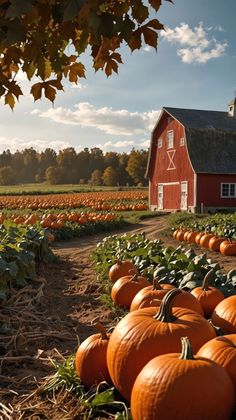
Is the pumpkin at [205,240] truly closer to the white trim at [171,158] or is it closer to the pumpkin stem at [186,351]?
the pumpkin stem at [186,351]

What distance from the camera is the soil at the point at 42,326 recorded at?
3.93 metres

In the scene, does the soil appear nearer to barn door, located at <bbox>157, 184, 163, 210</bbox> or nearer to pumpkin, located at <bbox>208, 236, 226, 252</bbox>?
pumpkin, located at <bbox>208, 236, 226, 252</bbox>

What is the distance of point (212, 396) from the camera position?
99.2 inches

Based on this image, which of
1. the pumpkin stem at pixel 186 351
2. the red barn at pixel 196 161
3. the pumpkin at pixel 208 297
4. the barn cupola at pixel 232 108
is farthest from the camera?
the barn cupola at pixel 232 108

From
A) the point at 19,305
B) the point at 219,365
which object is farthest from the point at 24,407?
the point at 19,305

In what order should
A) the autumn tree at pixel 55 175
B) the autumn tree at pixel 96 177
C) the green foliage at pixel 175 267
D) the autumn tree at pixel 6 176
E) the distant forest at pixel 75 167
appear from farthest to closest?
the autumn tree at pixel 6 176
the autumn tree at pixel 55 175
the autumn tree at pixel 96 177
the distant forest at pixel 75 167
the green foliage at pixel 175 267

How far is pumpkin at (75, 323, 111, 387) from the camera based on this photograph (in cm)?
345

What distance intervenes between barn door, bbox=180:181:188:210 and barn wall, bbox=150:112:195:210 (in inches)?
13.3

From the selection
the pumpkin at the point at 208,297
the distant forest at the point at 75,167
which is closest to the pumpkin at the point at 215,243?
Answer: the pumpkin at the point at 208,297

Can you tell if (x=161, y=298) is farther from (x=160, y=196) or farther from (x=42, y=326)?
(x=160, y=196)

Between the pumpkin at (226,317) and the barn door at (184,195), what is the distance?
78.1ft

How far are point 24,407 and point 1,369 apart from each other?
1097mm

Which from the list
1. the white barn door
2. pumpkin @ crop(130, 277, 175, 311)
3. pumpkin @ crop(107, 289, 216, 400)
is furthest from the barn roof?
pumpkin @ crop(107, 289, 216, 400)

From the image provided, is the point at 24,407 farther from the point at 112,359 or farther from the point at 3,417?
the point at 112,359
